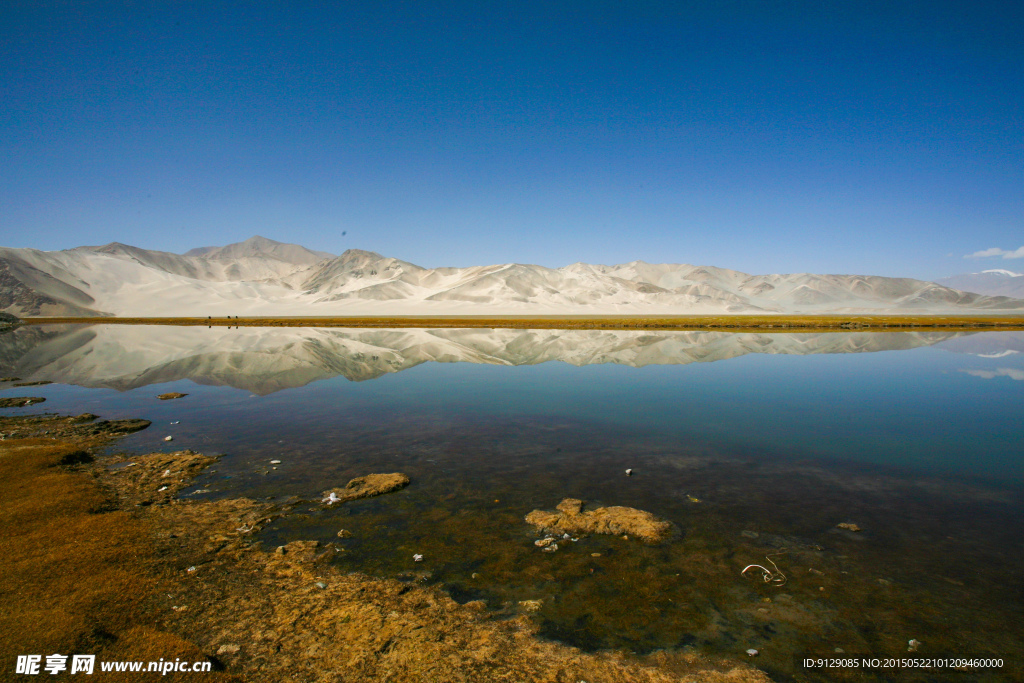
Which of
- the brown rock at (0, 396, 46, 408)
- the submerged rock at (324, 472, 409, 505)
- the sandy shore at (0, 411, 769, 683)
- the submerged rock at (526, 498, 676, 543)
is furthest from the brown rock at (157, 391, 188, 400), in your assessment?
the submerged rock at (526, 498, 676, 543)

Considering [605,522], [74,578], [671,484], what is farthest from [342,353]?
[605,522]

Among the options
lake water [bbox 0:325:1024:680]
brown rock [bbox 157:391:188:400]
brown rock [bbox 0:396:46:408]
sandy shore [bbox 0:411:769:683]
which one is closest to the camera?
sandy shore [bbox 0:411:769:683]

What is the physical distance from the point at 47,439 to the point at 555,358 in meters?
26.5

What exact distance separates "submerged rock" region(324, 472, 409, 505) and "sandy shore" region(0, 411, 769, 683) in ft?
3.81

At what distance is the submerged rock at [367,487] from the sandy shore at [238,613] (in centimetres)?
116

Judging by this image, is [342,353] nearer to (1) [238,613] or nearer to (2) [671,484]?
(2) [671,484]

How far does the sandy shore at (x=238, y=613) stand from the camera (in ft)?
15.8

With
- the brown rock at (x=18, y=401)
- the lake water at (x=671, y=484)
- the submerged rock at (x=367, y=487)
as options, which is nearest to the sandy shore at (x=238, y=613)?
the lake water at (x=671, y=484)

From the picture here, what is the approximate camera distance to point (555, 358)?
114 feet

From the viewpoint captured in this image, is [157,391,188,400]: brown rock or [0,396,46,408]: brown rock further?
[157,391,188,400]: brown rock

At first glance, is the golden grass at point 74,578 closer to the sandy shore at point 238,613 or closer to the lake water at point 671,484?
the sandy shore at point 238,613

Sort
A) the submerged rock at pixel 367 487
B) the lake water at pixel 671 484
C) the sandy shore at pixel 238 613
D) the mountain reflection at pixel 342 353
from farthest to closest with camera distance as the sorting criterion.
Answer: the mountain reflection at pixel 342 353 < the submerged rock at pixel 367 487 < the lake water at pixel 671 484 < the sandy shore at pixel 238 613

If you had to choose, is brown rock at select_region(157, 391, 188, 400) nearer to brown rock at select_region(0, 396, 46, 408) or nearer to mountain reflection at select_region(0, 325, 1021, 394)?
mountain reflection at select_region(0, 325, 1021, 394)

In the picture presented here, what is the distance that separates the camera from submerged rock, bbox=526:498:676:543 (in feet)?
26.3
